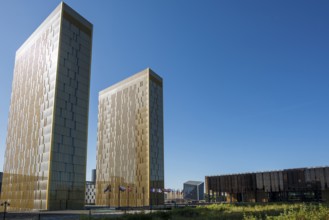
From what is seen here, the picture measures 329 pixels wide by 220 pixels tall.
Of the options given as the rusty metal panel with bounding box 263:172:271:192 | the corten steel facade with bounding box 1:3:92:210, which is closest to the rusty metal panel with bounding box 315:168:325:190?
the rusty metal panel with bounding box 263:172:271:192

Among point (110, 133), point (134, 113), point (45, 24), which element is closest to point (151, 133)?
point (134, 113)

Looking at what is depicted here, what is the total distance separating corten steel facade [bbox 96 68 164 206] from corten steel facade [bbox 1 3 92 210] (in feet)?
114

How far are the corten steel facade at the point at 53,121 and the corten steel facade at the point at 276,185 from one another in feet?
214

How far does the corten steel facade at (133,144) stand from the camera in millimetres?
112812

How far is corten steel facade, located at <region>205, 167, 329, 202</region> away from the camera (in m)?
102

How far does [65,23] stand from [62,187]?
43.0 metres

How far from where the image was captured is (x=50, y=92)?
266 feet

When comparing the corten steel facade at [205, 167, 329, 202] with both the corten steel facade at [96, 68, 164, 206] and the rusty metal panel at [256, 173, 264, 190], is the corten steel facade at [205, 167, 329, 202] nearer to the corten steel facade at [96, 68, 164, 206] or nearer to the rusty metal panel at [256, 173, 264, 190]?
the rusty metal panel at [256, 173, 264, 190]

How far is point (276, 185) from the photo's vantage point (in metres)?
111

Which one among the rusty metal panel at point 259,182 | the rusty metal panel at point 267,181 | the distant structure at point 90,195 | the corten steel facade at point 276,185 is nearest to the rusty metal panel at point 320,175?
the corten steel facade at point 276,185

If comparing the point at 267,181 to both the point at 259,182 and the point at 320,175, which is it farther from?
the point at 320,175

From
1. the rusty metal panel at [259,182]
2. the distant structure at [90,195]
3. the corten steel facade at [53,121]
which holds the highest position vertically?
the corten steel facade at [53,121]

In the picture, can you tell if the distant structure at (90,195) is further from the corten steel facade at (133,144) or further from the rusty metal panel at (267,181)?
the rusty metal panel at (267,181)

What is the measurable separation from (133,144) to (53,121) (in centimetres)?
4750
